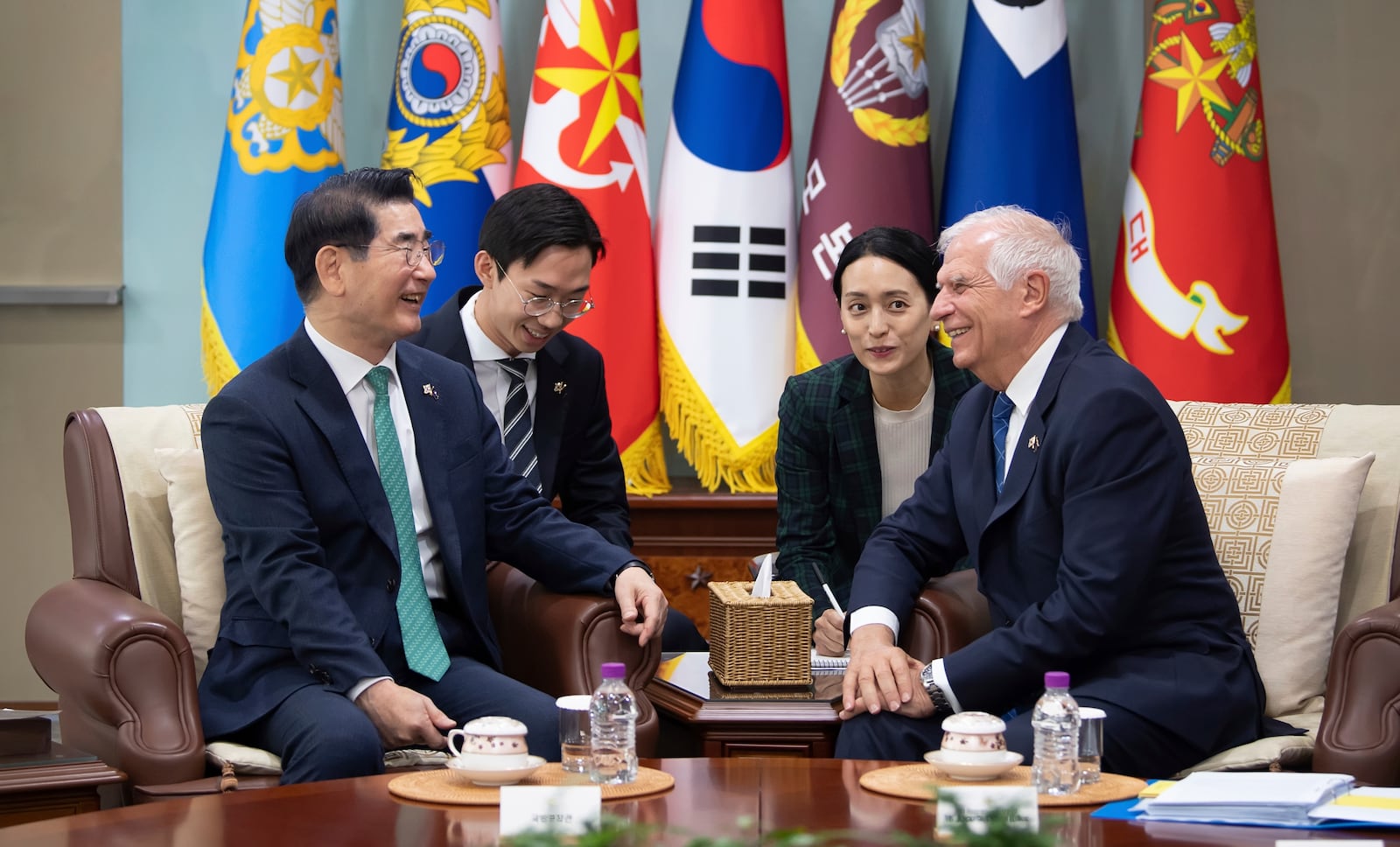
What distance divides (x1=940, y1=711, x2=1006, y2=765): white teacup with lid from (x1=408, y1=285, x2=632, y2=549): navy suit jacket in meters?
1.48

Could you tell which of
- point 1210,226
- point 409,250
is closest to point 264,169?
point 409,250

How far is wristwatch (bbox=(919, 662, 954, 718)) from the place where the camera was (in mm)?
2258

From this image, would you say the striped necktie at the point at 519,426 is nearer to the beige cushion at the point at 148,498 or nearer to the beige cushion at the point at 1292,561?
the beige cushion at the point at 148,498

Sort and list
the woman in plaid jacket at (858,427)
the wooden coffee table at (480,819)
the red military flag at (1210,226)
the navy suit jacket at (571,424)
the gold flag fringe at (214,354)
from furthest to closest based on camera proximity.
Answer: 1. the gold flag fringe at (214,354)
2. the red military flag at (1210,226)
3. the navy suit jacket at (571,424)
4. the woman in plaid jacket at (858,427)
5. the wooden coffee table at (480,819)

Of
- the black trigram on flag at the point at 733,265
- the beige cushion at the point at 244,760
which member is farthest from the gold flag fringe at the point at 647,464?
the beige cushion at the point at 244,760

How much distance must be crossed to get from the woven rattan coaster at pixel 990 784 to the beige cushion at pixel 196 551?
4.22ft

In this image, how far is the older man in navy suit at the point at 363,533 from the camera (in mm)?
2238

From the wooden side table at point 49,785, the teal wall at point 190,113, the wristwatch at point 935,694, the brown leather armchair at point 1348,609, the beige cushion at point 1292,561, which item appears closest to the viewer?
the wooden side table at point 49,785

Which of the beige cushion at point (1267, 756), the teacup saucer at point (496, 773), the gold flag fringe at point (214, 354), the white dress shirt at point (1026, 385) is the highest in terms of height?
the gold flag fringe at point (214, 354)

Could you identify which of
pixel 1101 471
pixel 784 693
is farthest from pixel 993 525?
pixel 784 693

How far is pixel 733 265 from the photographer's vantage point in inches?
157

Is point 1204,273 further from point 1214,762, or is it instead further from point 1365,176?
point 1214,762

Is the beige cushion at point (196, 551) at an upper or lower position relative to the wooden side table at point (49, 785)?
upper

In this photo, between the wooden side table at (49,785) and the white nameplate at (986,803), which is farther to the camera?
the wooden side table at (49,785)
